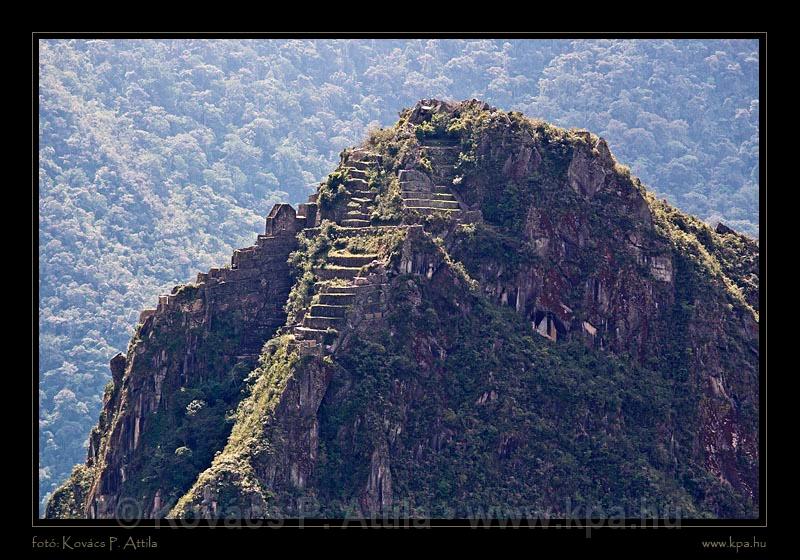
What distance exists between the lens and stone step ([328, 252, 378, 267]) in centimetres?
7650

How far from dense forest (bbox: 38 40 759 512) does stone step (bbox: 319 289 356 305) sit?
5368 cm

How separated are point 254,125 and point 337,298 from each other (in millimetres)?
76082

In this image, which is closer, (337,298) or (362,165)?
(337,298)

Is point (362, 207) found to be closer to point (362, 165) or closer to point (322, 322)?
point (362, 165)

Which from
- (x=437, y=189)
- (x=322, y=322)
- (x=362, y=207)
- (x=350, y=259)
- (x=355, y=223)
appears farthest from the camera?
(x=437, y=189)

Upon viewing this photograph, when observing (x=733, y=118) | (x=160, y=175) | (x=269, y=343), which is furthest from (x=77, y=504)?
(x=733, y=118)

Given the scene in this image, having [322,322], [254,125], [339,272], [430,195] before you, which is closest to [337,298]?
[322,322]

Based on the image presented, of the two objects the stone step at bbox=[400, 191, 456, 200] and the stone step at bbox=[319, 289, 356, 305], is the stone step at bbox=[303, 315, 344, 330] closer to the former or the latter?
the stone step at bbox=[319, 289, 356, 305]

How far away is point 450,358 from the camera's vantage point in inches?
3002

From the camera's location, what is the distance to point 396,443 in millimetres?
73375

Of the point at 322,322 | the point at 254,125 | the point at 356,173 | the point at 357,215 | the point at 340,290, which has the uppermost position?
the point at 254,125
